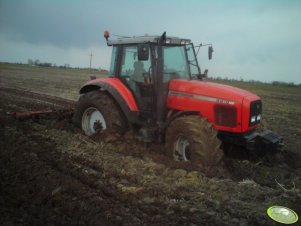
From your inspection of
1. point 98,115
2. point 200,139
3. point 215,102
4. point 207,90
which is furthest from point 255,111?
point 98,115

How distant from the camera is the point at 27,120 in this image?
28.5ft

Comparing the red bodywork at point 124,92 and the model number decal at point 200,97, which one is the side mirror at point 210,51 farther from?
the red bodywork at point 124,92

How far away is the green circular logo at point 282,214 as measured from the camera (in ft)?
14.4

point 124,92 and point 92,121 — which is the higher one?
point 124,92

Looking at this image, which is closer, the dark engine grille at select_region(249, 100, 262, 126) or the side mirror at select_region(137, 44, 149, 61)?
the dark engine grille at select_region(249, 100, 262, 126)

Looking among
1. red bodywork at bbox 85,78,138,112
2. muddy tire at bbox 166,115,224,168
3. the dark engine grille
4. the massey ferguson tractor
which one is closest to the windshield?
the massey ferguson tractor

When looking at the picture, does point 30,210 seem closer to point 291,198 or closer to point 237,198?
point 237,198

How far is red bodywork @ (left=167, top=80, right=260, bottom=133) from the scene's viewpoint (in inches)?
234

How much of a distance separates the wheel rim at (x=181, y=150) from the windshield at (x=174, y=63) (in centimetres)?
124

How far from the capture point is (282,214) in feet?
14.9

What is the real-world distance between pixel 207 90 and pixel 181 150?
1.18 meters

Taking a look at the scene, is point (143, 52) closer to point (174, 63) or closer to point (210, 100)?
point (174, 63)

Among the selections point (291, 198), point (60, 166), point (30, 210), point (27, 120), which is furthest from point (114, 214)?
point (27, 120)

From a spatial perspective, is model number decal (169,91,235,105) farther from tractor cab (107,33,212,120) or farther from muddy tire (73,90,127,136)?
muddy tire (73,90,127,136)
